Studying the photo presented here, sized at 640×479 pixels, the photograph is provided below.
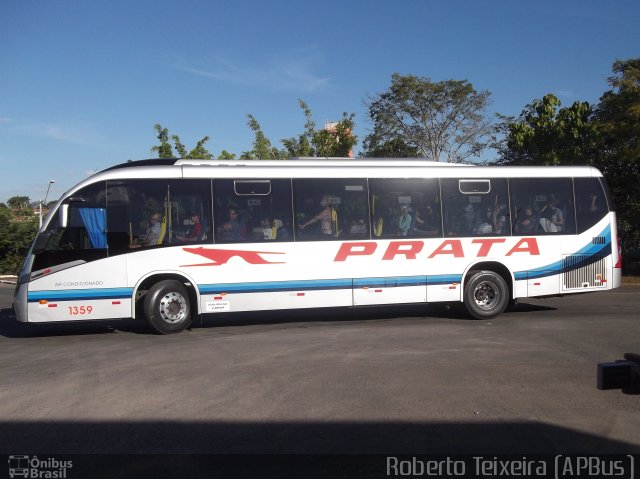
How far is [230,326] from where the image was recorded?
12.4 meters

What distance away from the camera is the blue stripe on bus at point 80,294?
10.6 metres

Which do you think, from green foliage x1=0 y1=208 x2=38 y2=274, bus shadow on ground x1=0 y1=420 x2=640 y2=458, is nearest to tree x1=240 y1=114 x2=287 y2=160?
green foliage x1=0 y1=208 x2=38 y2=274

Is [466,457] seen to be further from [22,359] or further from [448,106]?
[448,106]

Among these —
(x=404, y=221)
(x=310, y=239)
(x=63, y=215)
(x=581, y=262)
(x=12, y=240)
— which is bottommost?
(x=581, y=262)

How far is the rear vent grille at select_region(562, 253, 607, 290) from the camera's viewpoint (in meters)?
12.9

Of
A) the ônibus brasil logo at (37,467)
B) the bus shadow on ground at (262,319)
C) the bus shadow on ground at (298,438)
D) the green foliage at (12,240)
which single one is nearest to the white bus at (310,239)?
the bus shadow on ground at (262,319)

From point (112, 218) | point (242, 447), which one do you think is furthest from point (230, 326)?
point (242, 447)

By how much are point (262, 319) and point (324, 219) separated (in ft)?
9.11

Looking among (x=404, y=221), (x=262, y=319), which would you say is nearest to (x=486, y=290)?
(x=404, y=221)

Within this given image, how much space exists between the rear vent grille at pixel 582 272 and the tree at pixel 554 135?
1330cm

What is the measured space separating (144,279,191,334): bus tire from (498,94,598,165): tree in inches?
758

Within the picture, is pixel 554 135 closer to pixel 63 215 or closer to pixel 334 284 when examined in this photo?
pixel 334 284

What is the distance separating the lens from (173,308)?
1127 cm

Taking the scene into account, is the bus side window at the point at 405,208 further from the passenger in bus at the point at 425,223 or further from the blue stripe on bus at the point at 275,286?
the blue stripe on bus at the point at 275,286
